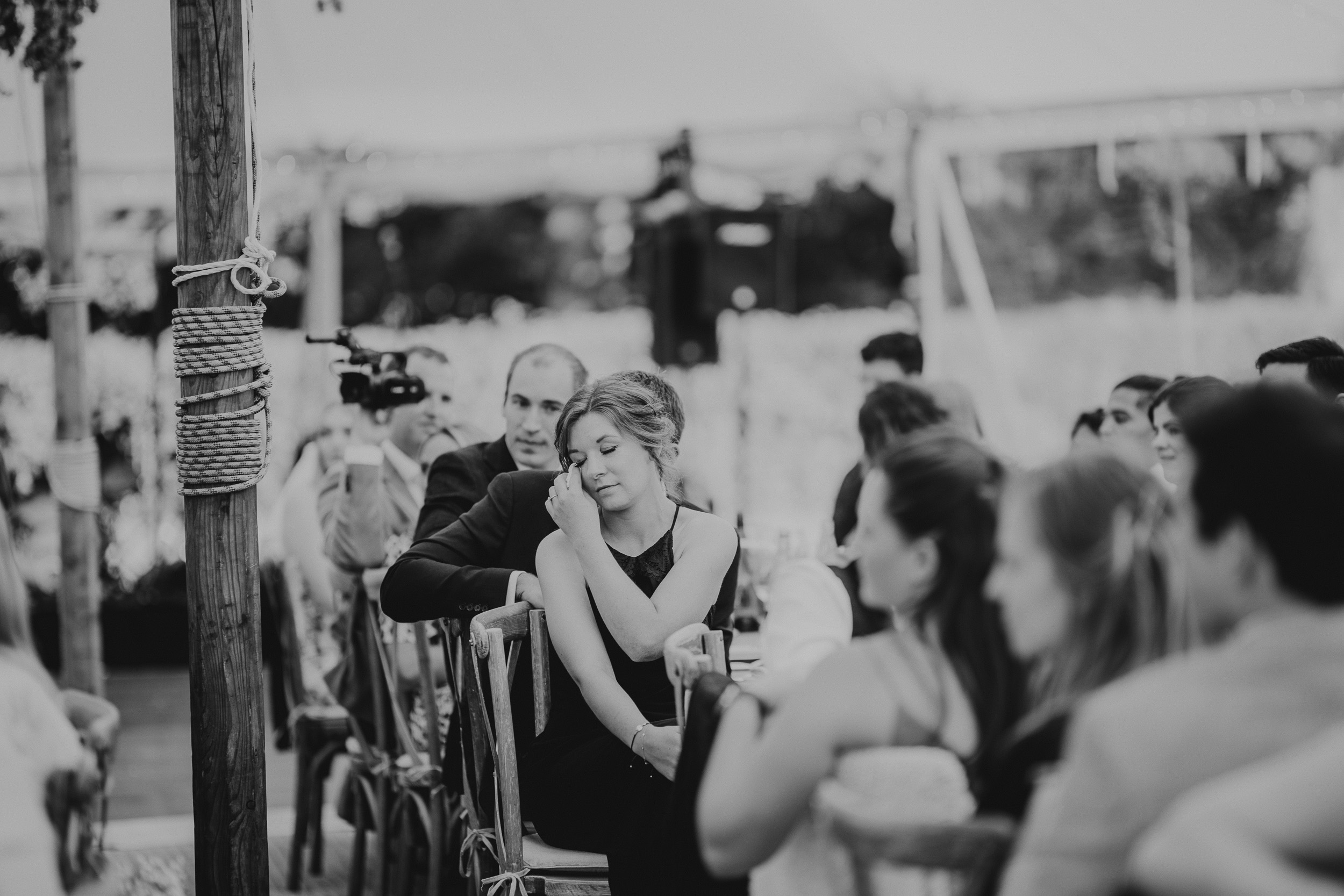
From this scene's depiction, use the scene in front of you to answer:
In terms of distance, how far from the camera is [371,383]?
4004 millimetres

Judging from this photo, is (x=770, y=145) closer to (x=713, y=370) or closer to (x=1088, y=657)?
(x=713, y=370)

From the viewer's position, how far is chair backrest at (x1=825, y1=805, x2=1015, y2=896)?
147 centimetres

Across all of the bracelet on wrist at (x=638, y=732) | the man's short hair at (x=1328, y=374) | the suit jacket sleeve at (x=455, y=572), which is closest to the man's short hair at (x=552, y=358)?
the suit jacket sleeve at (x=455, y=572)

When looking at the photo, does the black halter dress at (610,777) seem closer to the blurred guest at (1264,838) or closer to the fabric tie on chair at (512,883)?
the fabric tie on chair at (512,883)

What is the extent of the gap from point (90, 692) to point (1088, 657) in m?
4.45

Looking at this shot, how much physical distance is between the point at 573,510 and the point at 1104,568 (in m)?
1.46

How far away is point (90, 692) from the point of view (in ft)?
16.8

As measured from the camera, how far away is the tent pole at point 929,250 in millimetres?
8477

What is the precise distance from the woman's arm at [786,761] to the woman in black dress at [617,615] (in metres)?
0.80

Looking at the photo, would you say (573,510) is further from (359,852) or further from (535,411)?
(359,852)

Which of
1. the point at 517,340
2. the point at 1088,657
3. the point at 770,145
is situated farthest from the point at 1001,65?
the point at 1088,657

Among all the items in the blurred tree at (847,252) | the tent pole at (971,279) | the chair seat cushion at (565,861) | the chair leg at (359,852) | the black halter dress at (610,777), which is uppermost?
the blurred tree at (847,252)

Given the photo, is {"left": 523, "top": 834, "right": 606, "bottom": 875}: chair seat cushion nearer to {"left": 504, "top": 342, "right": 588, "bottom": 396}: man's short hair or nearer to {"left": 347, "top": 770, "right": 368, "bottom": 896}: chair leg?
{"left": 347, "top": 770, "right": 368, "bottom": 896}: chair leg

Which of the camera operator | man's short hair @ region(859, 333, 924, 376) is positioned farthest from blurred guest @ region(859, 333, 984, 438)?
the camera operator
